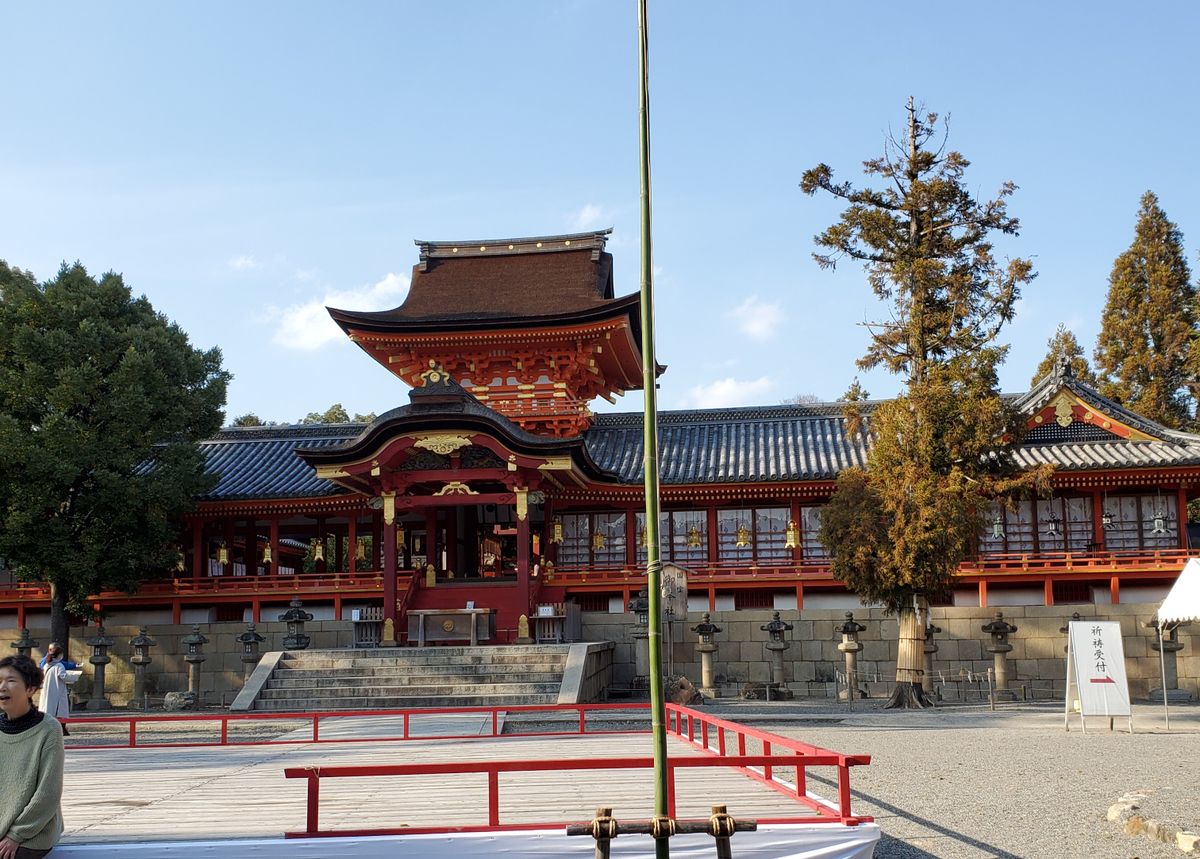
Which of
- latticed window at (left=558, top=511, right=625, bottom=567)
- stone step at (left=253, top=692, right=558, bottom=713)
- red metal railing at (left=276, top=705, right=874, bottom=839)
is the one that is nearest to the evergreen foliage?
stone step at (left=253, top=692, right=558, bottom=713)

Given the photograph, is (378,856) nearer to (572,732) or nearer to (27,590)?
(572,732)

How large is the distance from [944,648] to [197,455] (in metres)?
18.0

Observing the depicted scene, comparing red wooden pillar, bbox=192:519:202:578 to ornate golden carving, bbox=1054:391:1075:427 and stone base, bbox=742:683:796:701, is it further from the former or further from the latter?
ornate golden carving, bbox=1054:391:1075:427

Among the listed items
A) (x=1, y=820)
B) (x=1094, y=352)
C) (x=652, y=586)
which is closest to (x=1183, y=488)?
(x=1094, y=352)

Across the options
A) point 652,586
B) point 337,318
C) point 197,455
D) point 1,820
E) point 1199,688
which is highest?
point 337,318

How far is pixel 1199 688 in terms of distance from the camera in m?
24.5

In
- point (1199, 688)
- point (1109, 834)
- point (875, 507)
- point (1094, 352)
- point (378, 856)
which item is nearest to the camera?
point (378, 856)

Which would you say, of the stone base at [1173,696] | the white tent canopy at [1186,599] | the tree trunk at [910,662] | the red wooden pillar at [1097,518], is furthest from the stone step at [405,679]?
the red wooden pillar at [1097,518]

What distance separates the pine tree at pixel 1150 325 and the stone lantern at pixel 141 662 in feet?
109

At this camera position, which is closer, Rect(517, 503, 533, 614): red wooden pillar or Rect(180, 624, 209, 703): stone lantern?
Rect(180, 624, 209, 703): stone lantern

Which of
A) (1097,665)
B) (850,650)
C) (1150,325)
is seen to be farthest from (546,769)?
(1150,325)

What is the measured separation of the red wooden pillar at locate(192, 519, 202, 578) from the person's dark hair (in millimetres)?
23715

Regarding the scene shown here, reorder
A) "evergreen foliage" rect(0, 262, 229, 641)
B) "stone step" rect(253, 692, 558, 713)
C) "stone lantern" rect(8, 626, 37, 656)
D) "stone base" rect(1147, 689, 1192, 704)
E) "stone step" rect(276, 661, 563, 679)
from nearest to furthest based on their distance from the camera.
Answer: "stone step" rect(253, 692, 558, 713), "stone step" rect(276, 661, 563, 679), "stone base" rect(1147, 689, 1192, 704), "evergreen foliage" rect(0, 262, 229, 641), "stone lantern" rect(8, 626, 37, 656)

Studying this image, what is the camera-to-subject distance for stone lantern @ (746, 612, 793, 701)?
23891 mm
